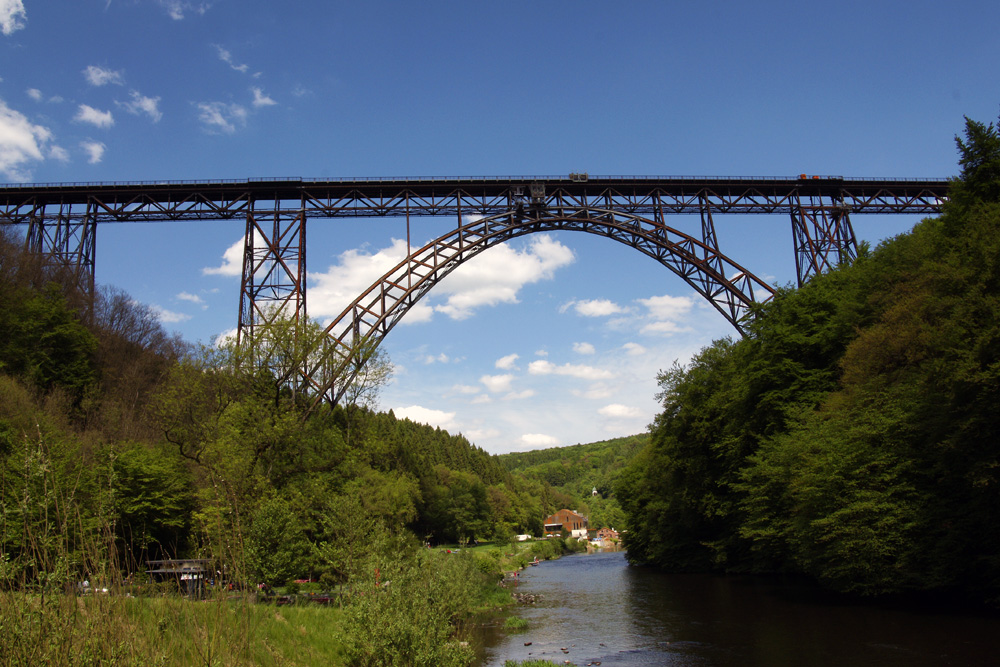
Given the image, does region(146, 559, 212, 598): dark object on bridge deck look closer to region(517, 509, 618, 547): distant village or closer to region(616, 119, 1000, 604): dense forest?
region(616, 119, 1000, 604): dense forest

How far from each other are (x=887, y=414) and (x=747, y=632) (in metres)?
7.54

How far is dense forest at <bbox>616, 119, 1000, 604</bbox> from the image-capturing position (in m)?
15.3

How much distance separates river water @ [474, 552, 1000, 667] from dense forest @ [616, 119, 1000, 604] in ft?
4.92

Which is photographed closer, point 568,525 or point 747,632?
point 747,632

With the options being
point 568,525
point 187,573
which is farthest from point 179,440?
point 568,525

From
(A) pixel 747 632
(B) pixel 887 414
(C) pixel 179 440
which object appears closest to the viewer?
(A) pixel 747 632

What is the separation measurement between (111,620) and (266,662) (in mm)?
7754

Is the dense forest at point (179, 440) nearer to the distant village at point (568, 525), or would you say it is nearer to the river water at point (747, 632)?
the river water at point (747, 632)

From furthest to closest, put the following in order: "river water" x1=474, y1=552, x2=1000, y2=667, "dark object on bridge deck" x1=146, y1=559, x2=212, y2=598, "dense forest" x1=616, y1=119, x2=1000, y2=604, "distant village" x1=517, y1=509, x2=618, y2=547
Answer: "distant village" x1=517, y1=509, x2=618, y2=547, "dense forest" x1=616, y1=119, x2=1000, y2=604, "river water" x1=474, y1=552, x2=1000, y2=667, "dark object on bridge deck" x1=146, y1=559, x2=212, y2=598

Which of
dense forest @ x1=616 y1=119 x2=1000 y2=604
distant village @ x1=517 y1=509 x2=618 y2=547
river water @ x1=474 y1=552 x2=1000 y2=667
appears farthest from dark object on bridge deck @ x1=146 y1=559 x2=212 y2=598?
distant village @ x1=517 y1=509 x2=618 y2=547

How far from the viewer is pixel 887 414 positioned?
62.2ft

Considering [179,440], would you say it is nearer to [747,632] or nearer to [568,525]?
[747,632]

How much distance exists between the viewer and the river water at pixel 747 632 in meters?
13.8

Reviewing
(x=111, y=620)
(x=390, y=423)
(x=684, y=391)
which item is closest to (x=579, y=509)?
(x=390, y=423)
